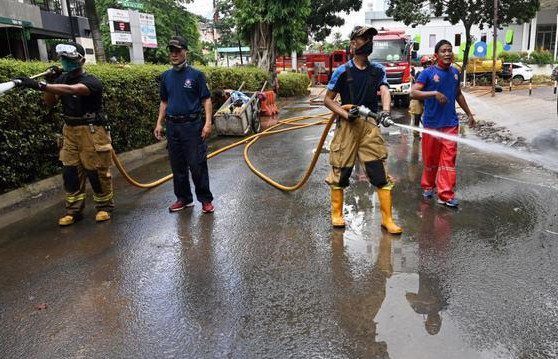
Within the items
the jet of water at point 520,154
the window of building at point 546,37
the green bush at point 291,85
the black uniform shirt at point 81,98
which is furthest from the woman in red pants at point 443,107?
the window of building at point 546,37

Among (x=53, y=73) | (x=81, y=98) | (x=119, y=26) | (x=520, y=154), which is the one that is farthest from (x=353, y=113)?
(x=119, y=26)

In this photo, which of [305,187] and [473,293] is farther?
[305,187]

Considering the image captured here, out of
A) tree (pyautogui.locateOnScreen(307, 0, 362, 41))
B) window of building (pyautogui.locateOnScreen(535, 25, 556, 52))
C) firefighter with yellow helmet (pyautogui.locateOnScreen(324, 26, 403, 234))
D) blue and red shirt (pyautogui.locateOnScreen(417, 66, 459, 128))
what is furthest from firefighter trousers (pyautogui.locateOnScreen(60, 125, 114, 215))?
window of building (pyautogui.locateOnScreen(535, 25, 556, 52))

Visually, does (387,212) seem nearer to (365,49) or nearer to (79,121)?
(365,49)

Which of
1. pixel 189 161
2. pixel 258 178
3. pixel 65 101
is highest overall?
pixel 65 101

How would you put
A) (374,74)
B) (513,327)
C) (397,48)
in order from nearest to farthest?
1. (513,327)
2. (374,74)
3. (397,48)

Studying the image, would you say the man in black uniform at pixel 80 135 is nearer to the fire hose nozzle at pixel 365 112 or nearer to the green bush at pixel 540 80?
the fire hose nozzle at pixel 365 112

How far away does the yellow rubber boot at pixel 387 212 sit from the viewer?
455 cm

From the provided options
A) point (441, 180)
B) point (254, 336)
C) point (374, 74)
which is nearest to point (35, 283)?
point (254, 336)

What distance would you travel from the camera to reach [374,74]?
14.7 feet

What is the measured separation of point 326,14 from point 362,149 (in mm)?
39024

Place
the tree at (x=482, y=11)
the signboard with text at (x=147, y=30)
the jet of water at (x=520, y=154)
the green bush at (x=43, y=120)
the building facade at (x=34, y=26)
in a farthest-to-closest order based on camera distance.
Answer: the tree at (x=482, y=11) < the signboard with text at (x=147, y=30) < the building facade at (x=34, y=26) < the jet of water at (x=520, y=154) < the green bush at (x=43, y=120)

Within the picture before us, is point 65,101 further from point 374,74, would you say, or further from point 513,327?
point 513,327

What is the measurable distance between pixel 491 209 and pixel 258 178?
135 inches
